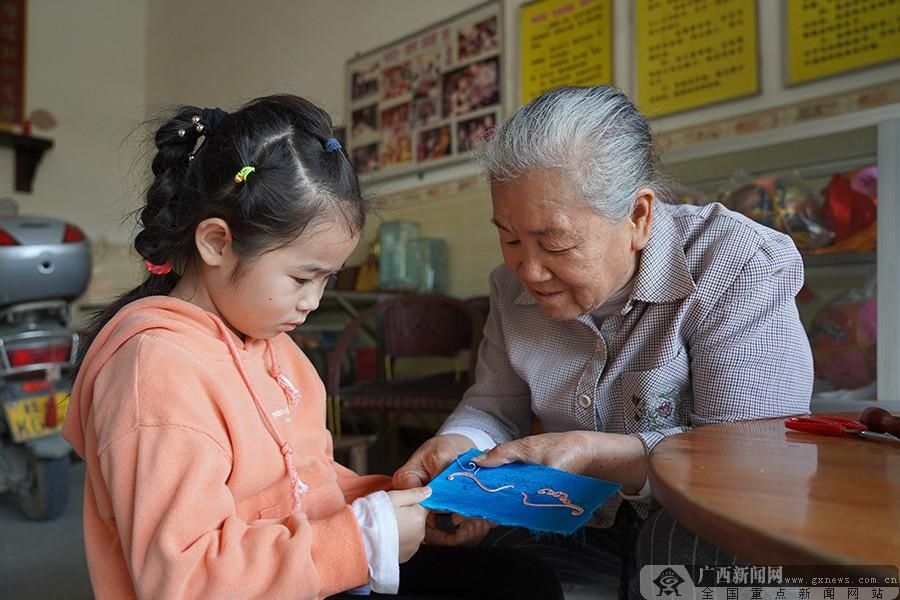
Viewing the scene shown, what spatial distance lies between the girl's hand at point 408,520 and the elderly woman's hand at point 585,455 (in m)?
0.17

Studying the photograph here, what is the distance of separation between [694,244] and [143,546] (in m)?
1.00

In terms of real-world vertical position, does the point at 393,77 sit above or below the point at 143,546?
above

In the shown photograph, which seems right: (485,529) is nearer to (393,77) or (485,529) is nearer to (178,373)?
(178,373)

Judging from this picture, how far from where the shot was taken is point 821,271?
2.40m

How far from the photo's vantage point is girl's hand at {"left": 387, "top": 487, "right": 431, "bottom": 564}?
882mm

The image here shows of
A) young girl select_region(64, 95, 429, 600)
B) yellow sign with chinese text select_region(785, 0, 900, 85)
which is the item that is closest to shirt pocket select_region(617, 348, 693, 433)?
young girl select_region(64, 95, 429, 600)

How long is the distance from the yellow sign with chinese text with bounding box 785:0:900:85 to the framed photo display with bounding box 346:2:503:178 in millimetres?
1495

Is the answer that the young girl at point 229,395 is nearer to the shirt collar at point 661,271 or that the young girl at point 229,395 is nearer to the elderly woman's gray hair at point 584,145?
the elderly woman's gray hair at point 584,145

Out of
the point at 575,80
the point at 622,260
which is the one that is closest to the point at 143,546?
the point at 622,260

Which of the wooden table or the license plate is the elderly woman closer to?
the wooden table

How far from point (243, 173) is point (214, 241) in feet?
0.34

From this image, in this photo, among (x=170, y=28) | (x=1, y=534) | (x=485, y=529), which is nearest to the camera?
(x=485, y=529)

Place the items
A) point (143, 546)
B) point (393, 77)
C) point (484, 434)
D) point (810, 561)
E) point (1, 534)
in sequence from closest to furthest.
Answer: point (810, 561) < point (143, 546) < point (484, 434) < point (1, 534) < point (393, 77)

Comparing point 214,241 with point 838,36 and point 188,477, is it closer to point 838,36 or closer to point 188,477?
point 188,477
